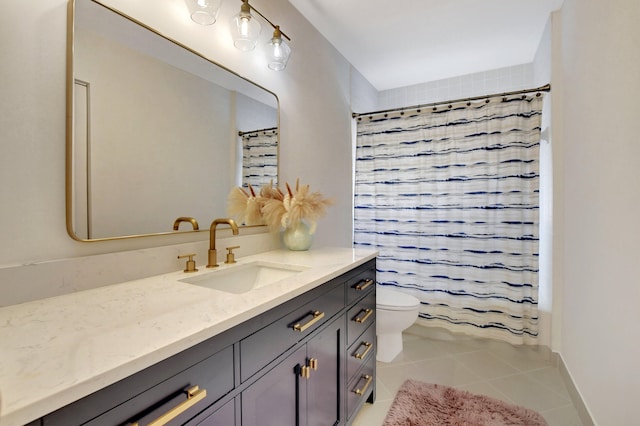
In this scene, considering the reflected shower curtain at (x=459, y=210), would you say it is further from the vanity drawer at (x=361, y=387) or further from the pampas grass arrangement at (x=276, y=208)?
the pampas grass arrangement at (x=276, y=208)

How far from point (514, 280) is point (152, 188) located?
8.29 ft

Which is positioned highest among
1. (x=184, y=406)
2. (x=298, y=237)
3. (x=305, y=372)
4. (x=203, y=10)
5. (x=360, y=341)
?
(x=203, y=10)

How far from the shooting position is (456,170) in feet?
8.30

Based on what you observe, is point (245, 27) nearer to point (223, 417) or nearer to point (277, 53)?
point (277, 53)

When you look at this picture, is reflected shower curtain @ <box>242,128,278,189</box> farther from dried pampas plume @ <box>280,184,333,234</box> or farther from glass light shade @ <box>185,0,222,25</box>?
glass light shade @ <box>185,0,222,25</box>

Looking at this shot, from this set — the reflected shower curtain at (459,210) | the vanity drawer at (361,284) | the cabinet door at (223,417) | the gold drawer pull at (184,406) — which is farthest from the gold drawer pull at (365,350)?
the reflected shower curtain at (459,210)

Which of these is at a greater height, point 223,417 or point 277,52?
point 277,52

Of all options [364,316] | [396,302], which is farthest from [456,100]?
[364,316]

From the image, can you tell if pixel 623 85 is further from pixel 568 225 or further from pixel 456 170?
pixel 456 170

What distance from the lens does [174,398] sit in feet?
2.05

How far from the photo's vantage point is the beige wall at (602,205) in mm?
1097

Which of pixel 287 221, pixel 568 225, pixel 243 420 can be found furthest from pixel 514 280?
pixel 243 420

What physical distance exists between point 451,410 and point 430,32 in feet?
8.39

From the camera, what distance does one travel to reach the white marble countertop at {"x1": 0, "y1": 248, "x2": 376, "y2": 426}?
0.45 m
